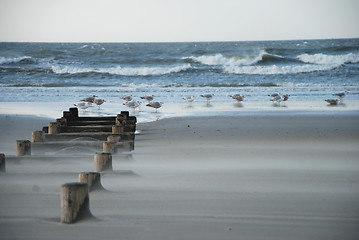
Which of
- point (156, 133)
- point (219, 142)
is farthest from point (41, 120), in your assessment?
point (219, 142)

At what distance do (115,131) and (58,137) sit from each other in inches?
31.1

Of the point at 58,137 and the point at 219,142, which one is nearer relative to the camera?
the point at 58,137

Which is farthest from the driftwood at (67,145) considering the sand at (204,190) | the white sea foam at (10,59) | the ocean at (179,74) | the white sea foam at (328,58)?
the white sea foam at (10,59)

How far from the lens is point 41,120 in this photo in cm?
1060

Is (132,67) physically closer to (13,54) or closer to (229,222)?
(13,54)

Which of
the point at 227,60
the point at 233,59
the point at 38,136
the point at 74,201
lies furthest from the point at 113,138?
the point at 233,59

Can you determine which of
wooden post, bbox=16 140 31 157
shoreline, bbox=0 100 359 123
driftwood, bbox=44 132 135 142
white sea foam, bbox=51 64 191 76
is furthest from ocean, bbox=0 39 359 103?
wooden post, bbox=16 140 31 157

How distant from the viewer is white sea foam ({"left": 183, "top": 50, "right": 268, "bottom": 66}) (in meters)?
34.3

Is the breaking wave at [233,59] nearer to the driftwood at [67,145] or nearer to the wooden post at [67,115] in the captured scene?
the wooden post at [67,115]

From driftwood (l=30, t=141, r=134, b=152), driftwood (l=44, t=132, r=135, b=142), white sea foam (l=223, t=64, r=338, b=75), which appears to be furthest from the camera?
white sea foam (l=223, t=64, r=338, b=75)

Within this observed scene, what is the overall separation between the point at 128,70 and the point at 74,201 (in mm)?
27759

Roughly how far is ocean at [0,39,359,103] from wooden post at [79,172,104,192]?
11722mm

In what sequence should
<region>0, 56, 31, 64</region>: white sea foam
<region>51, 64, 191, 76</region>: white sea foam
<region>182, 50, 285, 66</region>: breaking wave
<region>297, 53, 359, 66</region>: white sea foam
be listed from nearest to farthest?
<region>51, 64, 191, 76</region>: white sea foam
<region>297, 53, 359, 66</region>: white sea foam
<region>182, 50, 285, 66</region>: breaking wave
<region>0, 56, 31, 64</region>: white sea foam

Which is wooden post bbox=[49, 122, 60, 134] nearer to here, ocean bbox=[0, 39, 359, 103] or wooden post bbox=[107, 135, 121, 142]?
wooden post bbox=[107, 135, 121, 142]
